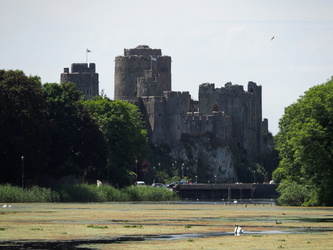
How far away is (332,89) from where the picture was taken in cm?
8769

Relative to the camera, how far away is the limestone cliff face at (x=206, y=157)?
18588 cm

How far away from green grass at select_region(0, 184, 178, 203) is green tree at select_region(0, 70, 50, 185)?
335 centimetres

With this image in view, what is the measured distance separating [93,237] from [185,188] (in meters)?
107

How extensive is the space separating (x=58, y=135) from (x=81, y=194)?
10.3 metres

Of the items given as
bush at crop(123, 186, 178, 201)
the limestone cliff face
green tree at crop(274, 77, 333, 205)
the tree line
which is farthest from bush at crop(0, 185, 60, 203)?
the limestone cliff face

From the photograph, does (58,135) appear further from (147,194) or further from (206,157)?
(206,157)

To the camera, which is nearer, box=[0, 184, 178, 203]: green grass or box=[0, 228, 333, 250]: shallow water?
box=[0, 228, 333, 250]: shallow water

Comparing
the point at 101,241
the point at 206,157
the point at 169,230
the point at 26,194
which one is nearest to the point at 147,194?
the point at 26,194

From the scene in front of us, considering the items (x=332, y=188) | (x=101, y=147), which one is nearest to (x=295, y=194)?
(x=332, y=188)

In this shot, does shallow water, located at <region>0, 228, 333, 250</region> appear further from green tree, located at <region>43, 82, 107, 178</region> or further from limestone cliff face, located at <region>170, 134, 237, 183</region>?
limestone cliff face, located at <region>170, 134, 237, 183</region>

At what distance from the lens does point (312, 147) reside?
3238 inches

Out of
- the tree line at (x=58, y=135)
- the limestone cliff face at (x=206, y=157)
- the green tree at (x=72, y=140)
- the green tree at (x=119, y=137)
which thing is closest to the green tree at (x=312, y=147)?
the tree line at (x=58, y=135)

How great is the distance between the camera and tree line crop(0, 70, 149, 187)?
95375mm

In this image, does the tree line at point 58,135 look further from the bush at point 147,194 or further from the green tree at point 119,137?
the bush at point 147,194
